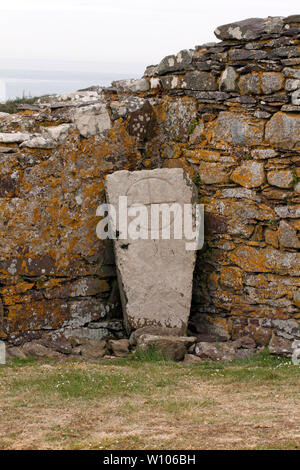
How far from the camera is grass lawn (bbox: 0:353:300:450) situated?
4.45m

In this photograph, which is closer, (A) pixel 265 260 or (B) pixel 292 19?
(B) pixel 292 19

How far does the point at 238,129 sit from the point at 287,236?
1.24m

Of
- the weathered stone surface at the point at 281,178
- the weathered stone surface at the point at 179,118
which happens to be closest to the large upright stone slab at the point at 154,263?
the weathered stone surface at the point at 179,118

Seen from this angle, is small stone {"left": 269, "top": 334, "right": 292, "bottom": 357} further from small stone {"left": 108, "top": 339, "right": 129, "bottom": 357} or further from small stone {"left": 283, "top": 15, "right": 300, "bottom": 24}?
small stone {"left": 283, "top": 15, "right": 300, "bottom": 24}

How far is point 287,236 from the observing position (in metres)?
7.19

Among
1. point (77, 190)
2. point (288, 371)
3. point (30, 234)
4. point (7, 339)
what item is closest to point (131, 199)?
point (77, 190)

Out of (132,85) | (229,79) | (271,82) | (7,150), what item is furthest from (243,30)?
(7,150)

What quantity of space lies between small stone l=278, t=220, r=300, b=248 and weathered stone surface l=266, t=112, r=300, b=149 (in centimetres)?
78

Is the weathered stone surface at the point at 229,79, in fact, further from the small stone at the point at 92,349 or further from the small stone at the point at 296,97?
the small stone at the point at 92,349

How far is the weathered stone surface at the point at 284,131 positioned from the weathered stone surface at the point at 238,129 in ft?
0.42

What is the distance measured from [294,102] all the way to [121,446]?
13.5 ft

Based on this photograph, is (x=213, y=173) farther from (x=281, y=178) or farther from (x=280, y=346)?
(x=280, y=346)

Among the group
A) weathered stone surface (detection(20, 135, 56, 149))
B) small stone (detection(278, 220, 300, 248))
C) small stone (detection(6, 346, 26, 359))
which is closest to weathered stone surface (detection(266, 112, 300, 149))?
small stone (detection(278, 220, 300, 248))

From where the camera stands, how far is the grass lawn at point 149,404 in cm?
445
